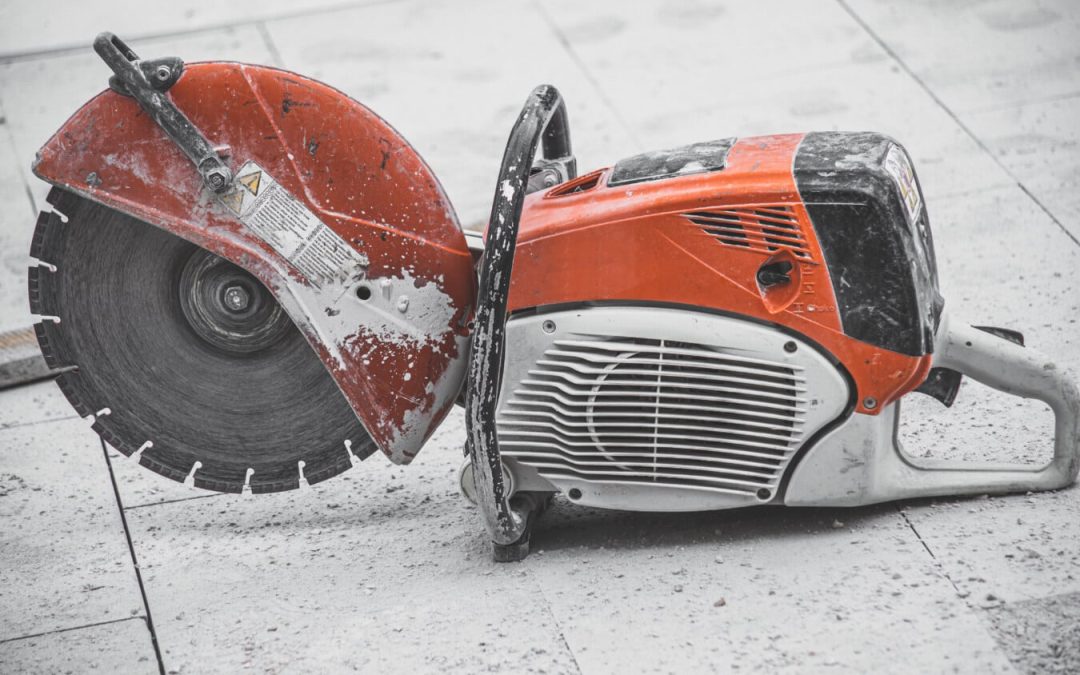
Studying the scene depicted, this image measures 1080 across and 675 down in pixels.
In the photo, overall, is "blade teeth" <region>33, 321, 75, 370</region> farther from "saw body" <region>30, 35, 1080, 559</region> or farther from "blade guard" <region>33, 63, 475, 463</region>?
"blade guard" <region>33, 63, 475, 463</region>

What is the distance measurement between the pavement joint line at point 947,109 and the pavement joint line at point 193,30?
2220 millimetres

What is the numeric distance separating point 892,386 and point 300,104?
4.84 ft

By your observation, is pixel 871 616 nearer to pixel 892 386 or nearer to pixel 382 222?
pixel 892 386

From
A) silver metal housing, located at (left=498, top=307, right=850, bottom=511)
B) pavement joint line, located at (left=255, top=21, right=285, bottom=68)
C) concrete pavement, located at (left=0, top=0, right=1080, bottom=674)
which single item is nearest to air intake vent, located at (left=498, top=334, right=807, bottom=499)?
silver metal housing, located at (left=498, top=307, right=850, bottom=511)

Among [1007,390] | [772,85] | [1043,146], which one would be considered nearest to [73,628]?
[1007,390]

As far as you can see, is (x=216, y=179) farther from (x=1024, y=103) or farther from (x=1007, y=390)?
(x=1024, y=103)

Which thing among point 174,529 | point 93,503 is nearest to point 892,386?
point 174,529

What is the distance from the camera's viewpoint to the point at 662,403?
10.1 feet

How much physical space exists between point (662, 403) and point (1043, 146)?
9.32ft

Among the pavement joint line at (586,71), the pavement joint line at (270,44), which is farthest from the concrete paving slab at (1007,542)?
the pavement joint line at (270,44)

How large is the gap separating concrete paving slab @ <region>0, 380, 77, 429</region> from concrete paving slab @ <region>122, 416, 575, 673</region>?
0.75 meters

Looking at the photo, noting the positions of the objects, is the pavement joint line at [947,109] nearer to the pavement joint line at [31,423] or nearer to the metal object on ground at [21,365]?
the pavement joint line at [31,423]

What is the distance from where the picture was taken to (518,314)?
3.12 m

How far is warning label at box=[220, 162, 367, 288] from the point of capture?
3104 millimetres
